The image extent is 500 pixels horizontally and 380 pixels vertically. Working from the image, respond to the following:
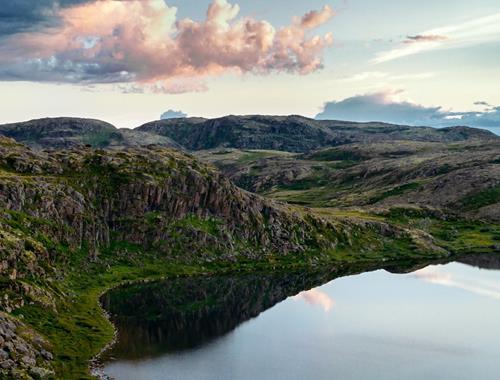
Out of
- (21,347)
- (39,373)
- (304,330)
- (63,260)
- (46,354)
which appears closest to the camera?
(39,373)

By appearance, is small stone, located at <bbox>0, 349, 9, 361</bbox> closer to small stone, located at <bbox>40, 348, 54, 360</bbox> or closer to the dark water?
small stone, located at <bbox>40, 348, 54, 360</bbox>

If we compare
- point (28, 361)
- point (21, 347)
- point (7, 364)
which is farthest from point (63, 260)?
point (7, 364)

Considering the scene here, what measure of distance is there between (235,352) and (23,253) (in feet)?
190

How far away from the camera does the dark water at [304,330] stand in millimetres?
109750

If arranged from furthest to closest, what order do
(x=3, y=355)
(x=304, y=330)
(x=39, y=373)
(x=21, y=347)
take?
(x=304, y=330), (x=21, y=347), (x=39, y=373), (x=3, y=355)

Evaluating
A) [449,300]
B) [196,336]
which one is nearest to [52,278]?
[196,336]

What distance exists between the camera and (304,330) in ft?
454

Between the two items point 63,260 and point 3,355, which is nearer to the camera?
point 3,355

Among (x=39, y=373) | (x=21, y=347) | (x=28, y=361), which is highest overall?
(x=21, y=347)

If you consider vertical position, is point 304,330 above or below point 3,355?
below

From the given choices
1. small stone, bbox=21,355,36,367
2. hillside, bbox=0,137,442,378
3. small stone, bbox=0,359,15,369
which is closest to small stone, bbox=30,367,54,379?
hillside, bbox=0,137,442,378

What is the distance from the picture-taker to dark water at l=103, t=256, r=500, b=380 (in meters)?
110

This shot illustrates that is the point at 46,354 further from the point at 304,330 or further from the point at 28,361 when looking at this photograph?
the point at 304,330

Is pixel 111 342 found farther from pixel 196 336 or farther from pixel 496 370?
pixel 496 370
